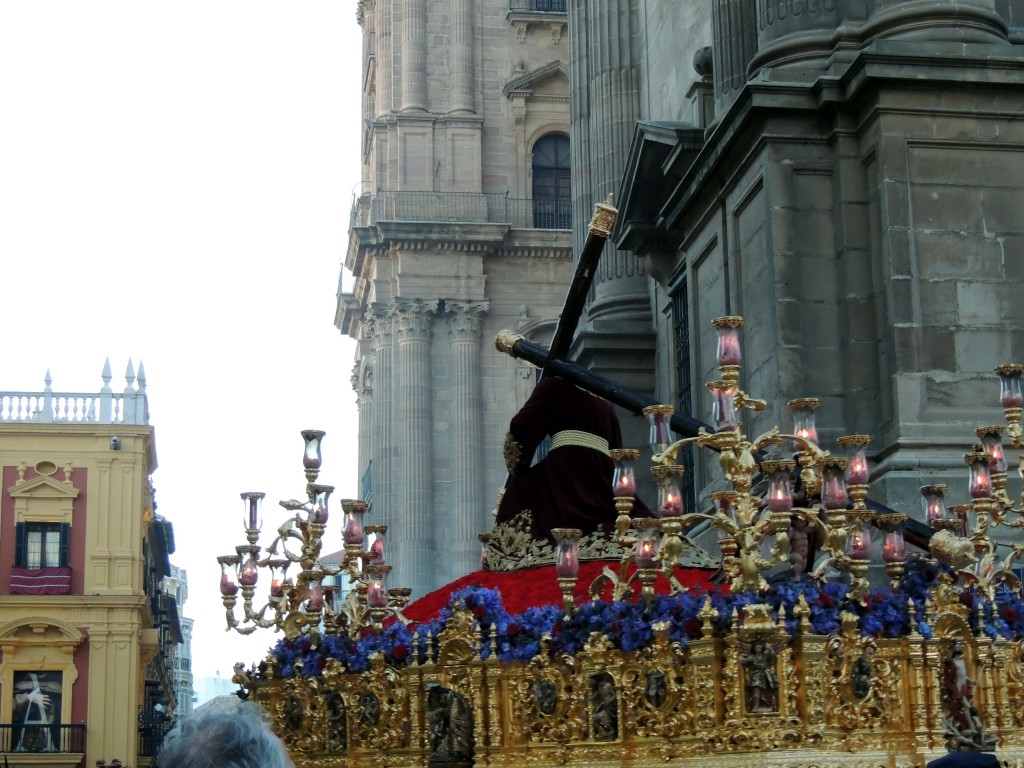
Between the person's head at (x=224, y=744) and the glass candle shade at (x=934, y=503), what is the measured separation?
24.4 feet

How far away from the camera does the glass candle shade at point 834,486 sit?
10.5 meters

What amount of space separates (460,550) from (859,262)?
A: 3064 cm

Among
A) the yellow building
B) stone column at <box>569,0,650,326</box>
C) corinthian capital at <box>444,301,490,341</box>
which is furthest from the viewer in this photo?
corinthian capital at <box>444,301,490,341</box>

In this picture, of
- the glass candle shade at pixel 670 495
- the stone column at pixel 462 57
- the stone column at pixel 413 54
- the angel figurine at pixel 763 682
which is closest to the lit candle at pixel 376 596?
the glass candle shade at pixel 670 495

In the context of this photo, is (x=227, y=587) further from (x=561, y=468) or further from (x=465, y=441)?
(x=465, y=441)

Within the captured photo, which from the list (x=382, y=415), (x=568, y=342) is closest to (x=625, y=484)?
(x=568, y=342)

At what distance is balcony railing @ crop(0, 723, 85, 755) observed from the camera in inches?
1740

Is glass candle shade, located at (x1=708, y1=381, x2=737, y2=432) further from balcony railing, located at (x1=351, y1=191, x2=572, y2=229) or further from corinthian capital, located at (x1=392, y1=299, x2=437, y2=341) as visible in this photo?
balcony railing, located at (x1=351, y1=191, x2=572, y2=229)

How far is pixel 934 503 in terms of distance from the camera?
12164 millimetres

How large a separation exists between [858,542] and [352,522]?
13.7ft

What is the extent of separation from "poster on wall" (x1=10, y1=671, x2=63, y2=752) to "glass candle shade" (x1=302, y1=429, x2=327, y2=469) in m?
32.4

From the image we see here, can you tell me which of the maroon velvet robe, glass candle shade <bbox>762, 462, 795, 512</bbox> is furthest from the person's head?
the maroon velvet robe

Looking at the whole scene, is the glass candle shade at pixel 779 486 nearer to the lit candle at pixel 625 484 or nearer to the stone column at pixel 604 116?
the lit candle at pixel 625 484

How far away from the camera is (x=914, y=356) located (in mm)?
13922
